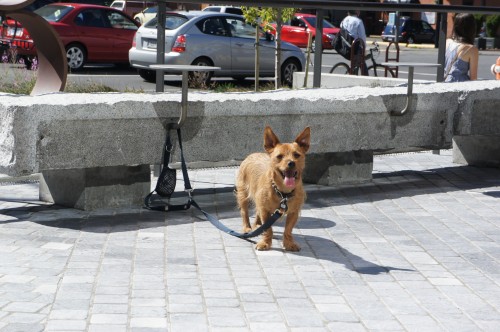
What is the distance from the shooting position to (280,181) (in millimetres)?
6926

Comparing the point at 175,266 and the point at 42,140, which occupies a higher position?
the point at 42,140

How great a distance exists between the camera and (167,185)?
8297 millimetres

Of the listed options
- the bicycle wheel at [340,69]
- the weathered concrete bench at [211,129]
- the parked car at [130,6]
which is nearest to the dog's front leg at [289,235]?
the weathered concrete bench at [211,129]

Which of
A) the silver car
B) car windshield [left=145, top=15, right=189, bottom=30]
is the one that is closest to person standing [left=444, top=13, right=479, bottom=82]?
the silver car

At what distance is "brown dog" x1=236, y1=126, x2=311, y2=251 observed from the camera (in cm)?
686

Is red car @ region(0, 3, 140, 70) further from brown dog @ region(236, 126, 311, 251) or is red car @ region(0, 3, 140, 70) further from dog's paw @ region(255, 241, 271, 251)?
dog's paw @ region(255, 241, 271, 251)

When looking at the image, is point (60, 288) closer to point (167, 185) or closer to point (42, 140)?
point (42, 140)

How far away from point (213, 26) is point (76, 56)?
414 centimetres

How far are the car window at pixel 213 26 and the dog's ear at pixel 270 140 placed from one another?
14.8m

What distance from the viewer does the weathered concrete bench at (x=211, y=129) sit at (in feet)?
25.0

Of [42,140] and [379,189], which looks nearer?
[42,140]

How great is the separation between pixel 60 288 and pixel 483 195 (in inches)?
194

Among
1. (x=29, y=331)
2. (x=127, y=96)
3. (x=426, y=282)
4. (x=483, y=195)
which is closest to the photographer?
(x=29, y=331)

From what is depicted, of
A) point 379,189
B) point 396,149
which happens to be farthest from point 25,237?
point 396,149
